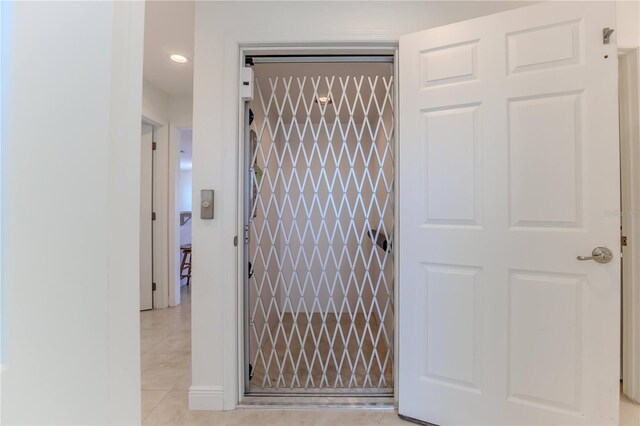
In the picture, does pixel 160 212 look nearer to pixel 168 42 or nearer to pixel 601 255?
pixel 168 42

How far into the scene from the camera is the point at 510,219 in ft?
3.82

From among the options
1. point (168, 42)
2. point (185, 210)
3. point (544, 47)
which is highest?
point (168, 42)

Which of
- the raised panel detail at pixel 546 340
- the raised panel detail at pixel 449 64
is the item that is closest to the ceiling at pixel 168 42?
the raised panel detail at pixel 449 64

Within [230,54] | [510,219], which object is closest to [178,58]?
[230,54]

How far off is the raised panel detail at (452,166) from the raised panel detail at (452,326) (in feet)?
0.85

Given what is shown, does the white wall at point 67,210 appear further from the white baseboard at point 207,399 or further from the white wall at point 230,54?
the white baseboard at point 207,399

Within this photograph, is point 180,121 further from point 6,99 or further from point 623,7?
point 623,7

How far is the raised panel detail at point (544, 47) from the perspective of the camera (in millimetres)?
1091

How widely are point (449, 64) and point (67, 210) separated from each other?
58.2 inches

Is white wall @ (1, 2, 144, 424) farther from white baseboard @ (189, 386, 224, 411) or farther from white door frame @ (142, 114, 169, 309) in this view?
white door frame @ (142, 114, 169, 309)

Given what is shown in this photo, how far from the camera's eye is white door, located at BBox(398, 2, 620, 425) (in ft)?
3.47

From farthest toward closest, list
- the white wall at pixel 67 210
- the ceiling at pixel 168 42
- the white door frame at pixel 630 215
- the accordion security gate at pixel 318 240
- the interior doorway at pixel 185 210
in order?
the interior doorway at pixel 185 210, the ceiling at pixel 168 42, the accordion security gate at pixel 318 240, the white door frame at pixel 630 215, the white wall at pixel 67 210

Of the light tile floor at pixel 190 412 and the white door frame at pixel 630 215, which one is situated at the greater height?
the white door frame at pixel 630 215

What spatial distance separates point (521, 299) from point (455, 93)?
38.1 inches
